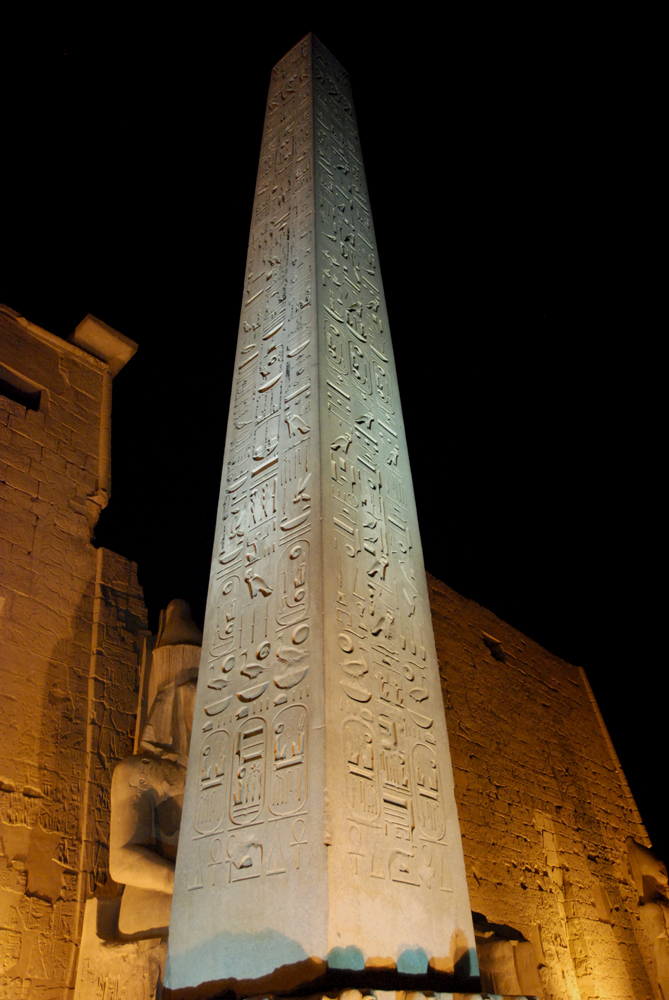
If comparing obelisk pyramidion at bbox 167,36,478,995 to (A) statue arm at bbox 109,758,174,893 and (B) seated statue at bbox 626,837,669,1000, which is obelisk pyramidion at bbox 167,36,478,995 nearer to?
(A) statue arm at bbox 109,758,174,893

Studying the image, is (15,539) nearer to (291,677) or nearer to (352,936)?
(291,677)

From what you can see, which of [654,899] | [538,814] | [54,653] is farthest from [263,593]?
[654,899]

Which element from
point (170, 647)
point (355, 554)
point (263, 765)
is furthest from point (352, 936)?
point (170, 647)

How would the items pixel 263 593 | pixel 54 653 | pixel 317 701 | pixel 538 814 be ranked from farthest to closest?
pixel 538 814 < pixel 54 653 < pixel 263 593 < pixel 317 701

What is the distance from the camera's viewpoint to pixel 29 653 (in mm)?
4348

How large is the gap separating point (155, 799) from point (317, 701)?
1.30 m

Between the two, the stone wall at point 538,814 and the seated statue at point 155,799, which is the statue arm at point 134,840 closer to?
the seated statue at point 155,799

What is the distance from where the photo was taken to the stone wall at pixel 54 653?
12.3 ft

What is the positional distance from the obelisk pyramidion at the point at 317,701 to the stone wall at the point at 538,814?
4.77m

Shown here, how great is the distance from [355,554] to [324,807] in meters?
0.90

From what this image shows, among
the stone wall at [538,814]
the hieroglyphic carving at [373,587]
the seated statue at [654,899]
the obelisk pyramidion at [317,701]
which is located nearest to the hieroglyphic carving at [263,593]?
the obelisk pyramidion at [317,701]

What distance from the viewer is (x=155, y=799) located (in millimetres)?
3086

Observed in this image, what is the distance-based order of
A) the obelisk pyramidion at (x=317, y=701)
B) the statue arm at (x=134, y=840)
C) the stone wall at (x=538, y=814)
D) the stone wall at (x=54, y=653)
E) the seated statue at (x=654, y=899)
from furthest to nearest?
the seated statue at (x=654, y=899)
the stone wall at (x=538, y=814)
the stone wall at (x=54, y=653)
the statue arm at (x=134, y=840)
the obelisk pyramidion at (x=317, y=701)

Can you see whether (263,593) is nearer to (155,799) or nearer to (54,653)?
(155,799)
